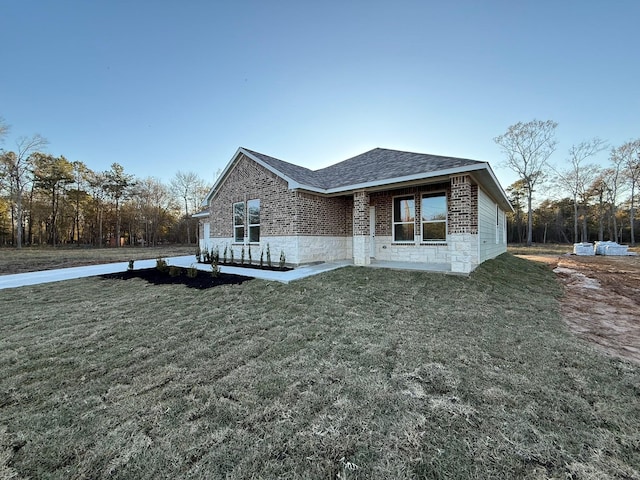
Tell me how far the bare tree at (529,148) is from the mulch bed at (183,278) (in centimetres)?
3454

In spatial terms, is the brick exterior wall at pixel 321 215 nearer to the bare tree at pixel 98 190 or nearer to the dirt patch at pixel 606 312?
the dirt patch at pixel 606 312

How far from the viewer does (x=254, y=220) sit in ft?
36.3

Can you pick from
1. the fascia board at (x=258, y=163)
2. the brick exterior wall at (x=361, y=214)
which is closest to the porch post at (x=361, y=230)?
the brick exterior wall at (x=361, y=214)

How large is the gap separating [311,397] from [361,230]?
716 centimetres

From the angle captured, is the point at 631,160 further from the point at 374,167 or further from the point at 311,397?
the point at 311,397

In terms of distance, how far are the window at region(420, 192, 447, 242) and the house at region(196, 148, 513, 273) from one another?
0.03 metres

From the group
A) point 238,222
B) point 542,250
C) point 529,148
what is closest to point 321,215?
point 238,222

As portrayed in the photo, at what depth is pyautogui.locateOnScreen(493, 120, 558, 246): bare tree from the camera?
28.8 meters

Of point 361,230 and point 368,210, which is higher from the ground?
point 368,210

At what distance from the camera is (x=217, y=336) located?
3.87 m

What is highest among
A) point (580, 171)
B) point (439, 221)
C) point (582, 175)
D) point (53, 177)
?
point (580, 171)

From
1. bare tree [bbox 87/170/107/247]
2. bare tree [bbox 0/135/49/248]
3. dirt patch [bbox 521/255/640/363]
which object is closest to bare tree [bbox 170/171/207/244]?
bare tree [bbox 87/170/107/247]

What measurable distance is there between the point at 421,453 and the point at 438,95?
1185 cm

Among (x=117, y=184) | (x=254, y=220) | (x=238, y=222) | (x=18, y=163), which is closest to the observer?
(x=254, y=220)
